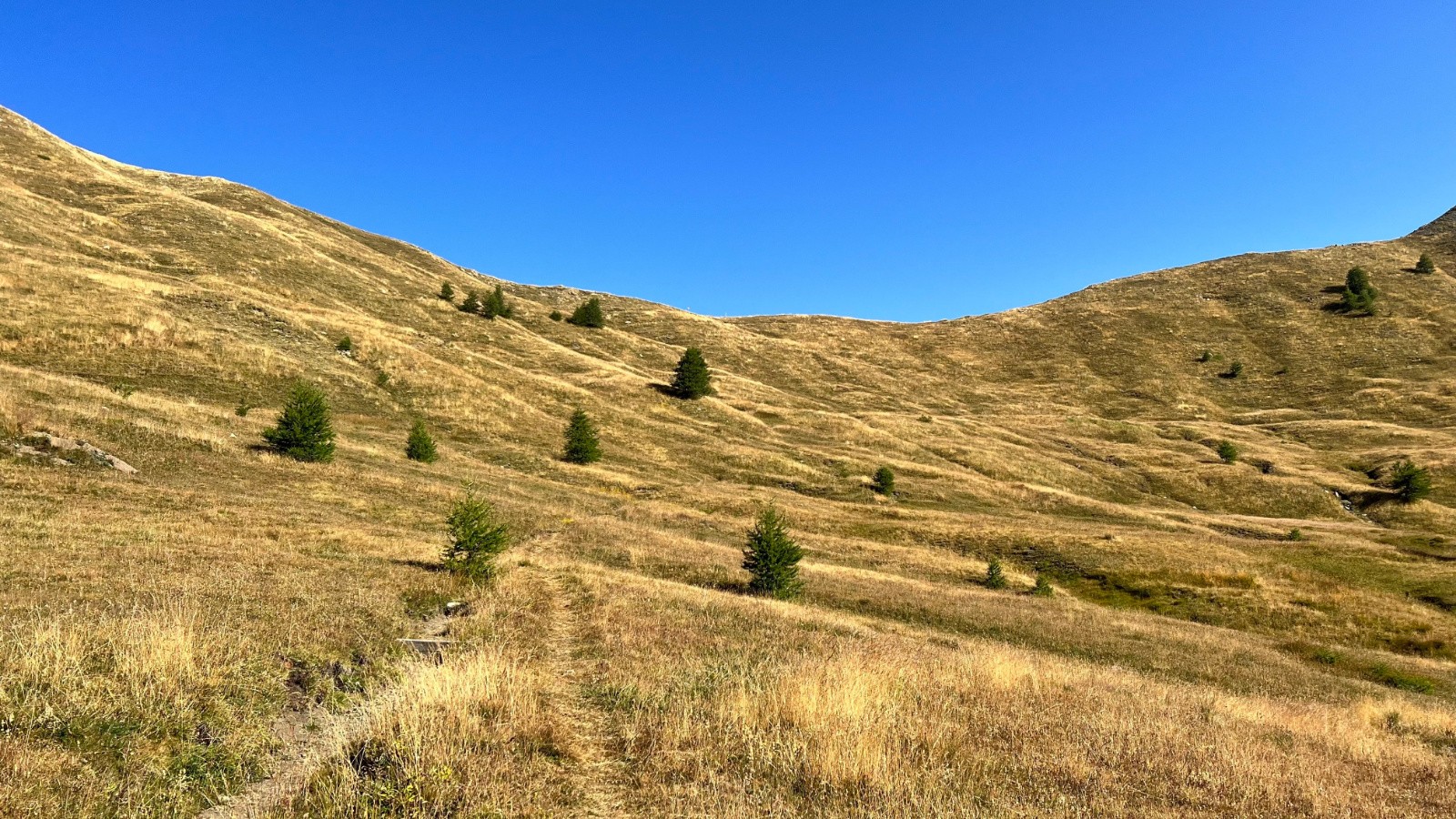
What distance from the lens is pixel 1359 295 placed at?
117688 mm

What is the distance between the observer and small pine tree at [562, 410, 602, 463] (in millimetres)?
48844

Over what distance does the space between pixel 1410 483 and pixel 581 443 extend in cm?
7437

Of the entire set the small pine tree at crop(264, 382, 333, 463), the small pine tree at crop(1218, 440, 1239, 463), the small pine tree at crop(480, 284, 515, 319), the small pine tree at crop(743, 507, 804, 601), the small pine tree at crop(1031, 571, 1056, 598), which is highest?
the small pine tree at crop(480, 284, 515, 319)

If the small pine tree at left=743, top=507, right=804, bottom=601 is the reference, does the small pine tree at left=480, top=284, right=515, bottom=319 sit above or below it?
above

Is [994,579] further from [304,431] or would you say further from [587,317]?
[587,317]

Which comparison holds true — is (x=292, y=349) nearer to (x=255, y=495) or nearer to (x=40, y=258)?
(x=40, y=258)

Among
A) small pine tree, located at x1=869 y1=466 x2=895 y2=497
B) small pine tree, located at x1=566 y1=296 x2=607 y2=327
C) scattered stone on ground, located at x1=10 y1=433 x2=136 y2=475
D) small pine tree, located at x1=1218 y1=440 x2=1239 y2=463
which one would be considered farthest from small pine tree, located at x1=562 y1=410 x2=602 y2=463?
small pine tree, located at x1=1218 y1=440 x2=1239 y2=463

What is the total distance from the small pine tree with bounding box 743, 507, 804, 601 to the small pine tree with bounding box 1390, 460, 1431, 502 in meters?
66.9

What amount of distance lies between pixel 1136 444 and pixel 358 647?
92.5m

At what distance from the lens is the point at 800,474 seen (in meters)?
57.3

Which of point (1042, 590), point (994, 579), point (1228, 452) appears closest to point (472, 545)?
point (994, 579)

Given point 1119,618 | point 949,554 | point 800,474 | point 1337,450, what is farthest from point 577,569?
Result: point 1337,450

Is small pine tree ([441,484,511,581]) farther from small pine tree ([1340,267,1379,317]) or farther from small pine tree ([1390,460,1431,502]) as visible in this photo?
small pine tree ([1340,267,1379,317])

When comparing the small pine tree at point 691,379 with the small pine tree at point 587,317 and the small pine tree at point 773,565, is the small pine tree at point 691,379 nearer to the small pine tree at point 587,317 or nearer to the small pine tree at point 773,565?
the small pine tree at point 587,317
